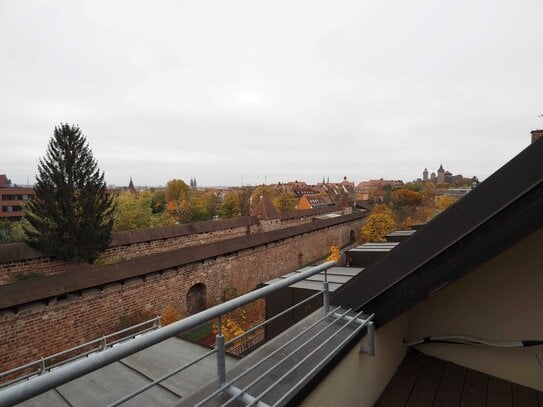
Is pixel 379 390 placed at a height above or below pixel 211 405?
below

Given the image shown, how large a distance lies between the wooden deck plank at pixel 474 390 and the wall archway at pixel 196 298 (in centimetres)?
1263

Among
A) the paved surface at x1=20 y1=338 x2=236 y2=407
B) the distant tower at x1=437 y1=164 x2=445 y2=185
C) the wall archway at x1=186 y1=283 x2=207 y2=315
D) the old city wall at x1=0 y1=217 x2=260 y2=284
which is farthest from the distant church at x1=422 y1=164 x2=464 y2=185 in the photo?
the paved surface at x1=20 y1=338 x2=236 y2=407

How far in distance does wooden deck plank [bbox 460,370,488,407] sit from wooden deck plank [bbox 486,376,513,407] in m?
0.03

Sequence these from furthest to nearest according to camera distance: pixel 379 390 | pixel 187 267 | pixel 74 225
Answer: pixel 74 225 → pixel 187 267 → pixel 379 390

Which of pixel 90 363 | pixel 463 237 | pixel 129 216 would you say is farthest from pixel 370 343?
pixel 129 216

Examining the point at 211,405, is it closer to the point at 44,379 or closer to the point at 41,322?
the point at 44,379

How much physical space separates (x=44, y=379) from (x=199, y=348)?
3.08 meters

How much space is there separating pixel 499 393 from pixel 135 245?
1864 cm

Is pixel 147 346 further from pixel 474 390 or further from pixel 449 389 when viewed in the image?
pixel 474 390

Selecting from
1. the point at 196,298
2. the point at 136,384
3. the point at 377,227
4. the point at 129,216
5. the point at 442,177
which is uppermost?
the point at 442,177

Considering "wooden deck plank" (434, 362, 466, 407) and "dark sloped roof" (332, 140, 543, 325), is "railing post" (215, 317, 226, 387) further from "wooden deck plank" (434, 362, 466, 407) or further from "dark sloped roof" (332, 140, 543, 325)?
"wooden deck plank" (434, 362, 466, 407)

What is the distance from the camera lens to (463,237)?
1.54 meters

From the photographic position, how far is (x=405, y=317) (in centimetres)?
271

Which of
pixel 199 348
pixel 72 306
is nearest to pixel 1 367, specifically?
pixel 72 306
